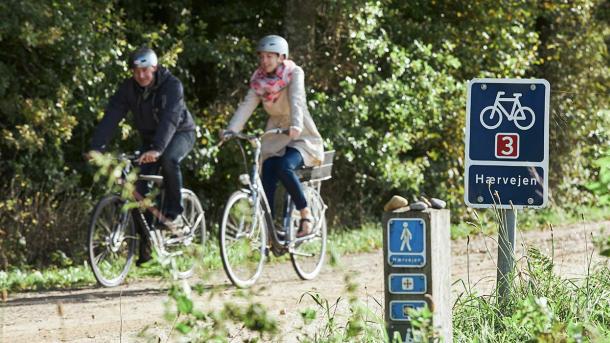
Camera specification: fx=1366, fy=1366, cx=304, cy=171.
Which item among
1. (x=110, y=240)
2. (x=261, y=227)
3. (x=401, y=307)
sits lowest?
(x=401, y=307)

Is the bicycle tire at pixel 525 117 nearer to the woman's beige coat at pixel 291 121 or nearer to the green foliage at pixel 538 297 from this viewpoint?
the green foliage at pixel 538 297

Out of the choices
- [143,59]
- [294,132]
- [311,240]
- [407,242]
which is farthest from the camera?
[311,240]

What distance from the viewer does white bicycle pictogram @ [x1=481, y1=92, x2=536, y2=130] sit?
22.7ft

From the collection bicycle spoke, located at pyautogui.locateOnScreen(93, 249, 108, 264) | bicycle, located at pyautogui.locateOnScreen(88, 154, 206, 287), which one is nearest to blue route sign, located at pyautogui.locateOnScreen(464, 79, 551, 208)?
bicycle, located at pyautogui.locateOnScreen(88, 154, 206, 287)

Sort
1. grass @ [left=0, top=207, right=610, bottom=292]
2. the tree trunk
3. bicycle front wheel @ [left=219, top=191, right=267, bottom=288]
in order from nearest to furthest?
bicycle front wheel @ [left=219, top=191, right=267, bottom=288], grass @ [left=0, top=207, right=610, bottom=292], the tree trunk

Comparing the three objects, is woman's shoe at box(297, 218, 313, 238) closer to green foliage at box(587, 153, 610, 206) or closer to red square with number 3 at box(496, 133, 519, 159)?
red square with number 3 at box(496, 133, 519, 159)

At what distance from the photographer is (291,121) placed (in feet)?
34.7

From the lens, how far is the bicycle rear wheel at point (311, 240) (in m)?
11.1

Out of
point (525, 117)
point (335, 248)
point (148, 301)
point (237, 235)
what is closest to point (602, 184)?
point (525, 117)

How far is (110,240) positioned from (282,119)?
166 centimetres

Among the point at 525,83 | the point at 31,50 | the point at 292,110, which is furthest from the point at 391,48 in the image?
the point at 525,83

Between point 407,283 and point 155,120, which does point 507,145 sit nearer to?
point 407,283

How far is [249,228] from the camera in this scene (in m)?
10.5

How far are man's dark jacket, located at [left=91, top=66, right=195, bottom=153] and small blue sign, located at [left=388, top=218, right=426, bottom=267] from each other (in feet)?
17.3
